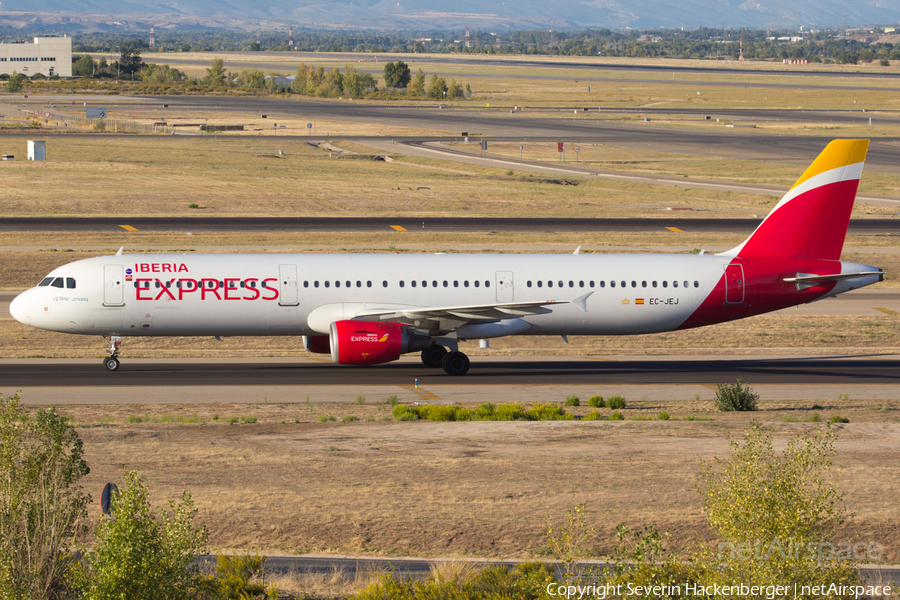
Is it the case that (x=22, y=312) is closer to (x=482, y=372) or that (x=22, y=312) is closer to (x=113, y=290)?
(x=113, y=290)

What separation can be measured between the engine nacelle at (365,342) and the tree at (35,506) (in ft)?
67.1

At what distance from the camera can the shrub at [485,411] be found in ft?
101

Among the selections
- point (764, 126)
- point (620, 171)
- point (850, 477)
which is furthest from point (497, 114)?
point (850, 477)

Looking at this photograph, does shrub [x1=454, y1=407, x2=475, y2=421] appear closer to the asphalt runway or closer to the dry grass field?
the dry grass field

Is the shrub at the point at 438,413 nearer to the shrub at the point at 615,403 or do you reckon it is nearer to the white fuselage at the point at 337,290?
the shrub at the point at 615,403

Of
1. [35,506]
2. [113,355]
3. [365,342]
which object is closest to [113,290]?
[113,355]

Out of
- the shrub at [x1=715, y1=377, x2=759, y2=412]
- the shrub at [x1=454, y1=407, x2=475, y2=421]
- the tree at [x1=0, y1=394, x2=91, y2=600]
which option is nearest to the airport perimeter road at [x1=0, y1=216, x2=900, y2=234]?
the shrub at [x1=715, y1=377, x2=759, y2=412]

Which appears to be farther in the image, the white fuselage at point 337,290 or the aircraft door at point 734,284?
the aircraft door at point 734,284

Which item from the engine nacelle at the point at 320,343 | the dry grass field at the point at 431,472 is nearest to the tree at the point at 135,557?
the dry grass field at the point at 431,472

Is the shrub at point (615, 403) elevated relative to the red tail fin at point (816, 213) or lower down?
lower down

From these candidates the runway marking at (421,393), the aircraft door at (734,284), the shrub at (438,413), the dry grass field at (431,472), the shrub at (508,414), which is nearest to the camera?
the dry grass field at (431,472)

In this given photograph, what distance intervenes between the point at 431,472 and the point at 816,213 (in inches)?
917

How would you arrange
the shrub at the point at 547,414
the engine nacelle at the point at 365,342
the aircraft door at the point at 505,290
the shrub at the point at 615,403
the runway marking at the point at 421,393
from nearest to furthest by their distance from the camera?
the shrub at the point at 547,414 < the shrub at the point at 615,403 < the runway marking at the point at 421,393 < the engine nacelle at the point at 365,342 < the aircraft door at the point at 505,290

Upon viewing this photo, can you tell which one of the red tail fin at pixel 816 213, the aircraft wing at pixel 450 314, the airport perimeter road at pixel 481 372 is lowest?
the airport perimeter road at pixel 481 372
